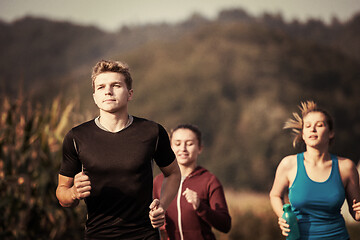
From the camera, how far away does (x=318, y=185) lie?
12.2ft

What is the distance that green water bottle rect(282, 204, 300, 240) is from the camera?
3.60 meters

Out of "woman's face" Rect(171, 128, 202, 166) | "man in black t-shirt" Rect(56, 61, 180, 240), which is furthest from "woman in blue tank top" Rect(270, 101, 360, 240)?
"man in black t-shirt" Rect(56, 61, 180, 240)

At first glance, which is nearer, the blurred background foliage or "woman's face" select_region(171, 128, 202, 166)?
"woman's face" select_region(171, 128, 202, 166)

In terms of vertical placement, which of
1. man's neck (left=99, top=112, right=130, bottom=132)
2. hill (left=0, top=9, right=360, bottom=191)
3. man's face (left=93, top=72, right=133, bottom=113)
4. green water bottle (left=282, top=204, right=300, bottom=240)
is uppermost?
hill (left=0, top=9, right=360, bottom=191)

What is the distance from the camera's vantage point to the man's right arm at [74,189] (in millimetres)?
2631

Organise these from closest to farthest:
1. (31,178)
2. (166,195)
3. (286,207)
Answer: (166,195)
(286,207)
(31,178)

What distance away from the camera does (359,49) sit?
22.7 meters

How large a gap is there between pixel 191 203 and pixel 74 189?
5.18ft

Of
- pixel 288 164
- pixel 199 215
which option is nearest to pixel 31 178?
pixel 199 215

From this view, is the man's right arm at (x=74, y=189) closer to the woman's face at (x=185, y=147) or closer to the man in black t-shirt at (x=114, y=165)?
the man in black t-shirt at (x=114, y=165)

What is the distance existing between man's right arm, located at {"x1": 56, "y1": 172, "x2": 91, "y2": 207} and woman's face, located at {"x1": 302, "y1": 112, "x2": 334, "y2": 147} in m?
1.80

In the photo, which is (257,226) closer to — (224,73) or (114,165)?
(114,165)

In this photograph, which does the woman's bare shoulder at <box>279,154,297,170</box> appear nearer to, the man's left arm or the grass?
the man's left arm

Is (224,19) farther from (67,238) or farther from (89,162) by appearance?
(89,162)
